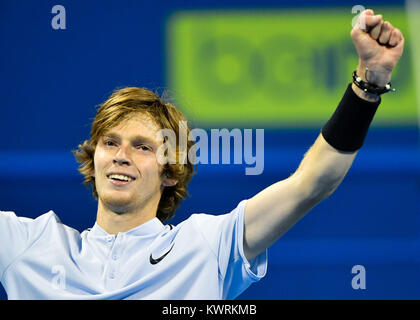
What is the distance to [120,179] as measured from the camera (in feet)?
6.82

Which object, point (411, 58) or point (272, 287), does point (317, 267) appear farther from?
point (411, 58)

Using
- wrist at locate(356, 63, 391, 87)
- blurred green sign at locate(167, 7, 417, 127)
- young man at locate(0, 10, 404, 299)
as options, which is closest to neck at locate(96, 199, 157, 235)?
young man at locate(0, 10, 404, 299)

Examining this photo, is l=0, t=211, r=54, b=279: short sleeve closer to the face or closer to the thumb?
the face

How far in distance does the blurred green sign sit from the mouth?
1.12 metres

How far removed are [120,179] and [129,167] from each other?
41 millimetres

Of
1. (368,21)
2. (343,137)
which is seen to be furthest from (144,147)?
(368,21)

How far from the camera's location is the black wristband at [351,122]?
64.4 inches

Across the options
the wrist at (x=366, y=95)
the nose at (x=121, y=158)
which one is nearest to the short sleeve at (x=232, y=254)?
the nose at (x=121, y=158)

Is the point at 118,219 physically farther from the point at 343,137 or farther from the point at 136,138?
the point at 343,137

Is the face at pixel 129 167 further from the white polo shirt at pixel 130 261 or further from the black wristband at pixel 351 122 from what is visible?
the black wristband at pixel 351 122

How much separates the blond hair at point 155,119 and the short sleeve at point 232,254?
0.36 meters

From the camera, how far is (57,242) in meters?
2.02
